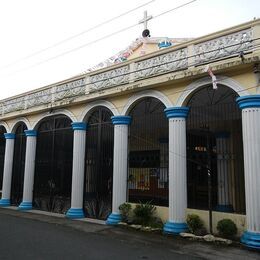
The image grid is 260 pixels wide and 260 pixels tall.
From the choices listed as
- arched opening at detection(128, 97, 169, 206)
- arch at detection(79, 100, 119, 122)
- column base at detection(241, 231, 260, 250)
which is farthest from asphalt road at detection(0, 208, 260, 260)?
arch at detection(79, 100, 119, 122)

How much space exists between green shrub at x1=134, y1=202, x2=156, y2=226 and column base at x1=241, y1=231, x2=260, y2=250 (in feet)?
9.92

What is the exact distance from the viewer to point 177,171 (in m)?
9.45

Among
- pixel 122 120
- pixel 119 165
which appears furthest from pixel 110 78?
pixel 119 165

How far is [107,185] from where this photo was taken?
1188 cm

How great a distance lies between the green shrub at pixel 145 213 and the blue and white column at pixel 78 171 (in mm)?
2912

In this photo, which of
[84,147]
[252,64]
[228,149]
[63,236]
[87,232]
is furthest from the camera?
[84,147]

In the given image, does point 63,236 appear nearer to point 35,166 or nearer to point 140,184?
point 140,184

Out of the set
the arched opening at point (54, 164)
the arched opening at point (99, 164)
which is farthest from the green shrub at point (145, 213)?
the arched opening at point (54, 164)

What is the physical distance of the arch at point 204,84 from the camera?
27.8 ft

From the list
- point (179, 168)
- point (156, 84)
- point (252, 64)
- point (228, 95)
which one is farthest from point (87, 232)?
point (252, 64)

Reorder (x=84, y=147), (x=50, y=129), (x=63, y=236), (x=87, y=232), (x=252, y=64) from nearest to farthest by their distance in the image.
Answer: (x=252, y=64)
(x=63, y=236)
(x=87, y=232)
(x=84, y=147)
(x=50, y=129)

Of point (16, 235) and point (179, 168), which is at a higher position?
point (179, 168)

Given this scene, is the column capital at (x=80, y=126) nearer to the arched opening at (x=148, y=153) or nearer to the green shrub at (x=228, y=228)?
the arched opening at (x=148, y=153)

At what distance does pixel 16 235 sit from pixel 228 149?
270 inches
